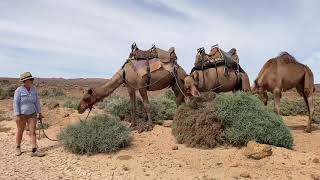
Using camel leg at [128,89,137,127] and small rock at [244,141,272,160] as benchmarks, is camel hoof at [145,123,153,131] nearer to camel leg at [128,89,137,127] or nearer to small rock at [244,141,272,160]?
camel leg at [128,89,137,127]

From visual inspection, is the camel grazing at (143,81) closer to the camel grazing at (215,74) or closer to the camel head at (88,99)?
the camel head at (88,99)

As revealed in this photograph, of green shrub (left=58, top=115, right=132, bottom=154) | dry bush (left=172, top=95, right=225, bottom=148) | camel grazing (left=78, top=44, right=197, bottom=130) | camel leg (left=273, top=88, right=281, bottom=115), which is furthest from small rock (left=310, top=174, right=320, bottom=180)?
camel leg (left=273, top=88, right=281, bottom=115)

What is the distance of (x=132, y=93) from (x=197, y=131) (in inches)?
116

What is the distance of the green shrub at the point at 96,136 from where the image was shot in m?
9.65

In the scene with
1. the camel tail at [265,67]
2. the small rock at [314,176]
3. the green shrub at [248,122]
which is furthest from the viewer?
the camel tail at [265,67]

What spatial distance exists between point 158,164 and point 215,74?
158 inches

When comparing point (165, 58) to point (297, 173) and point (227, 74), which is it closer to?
point (227, 74)

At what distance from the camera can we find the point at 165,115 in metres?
14.0

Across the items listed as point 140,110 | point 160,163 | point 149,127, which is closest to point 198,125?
point 160,163

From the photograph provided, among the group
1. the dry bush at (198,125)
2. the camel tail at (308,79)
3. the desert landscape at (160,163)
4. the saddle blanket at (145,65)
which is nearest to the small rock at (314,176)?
the desert landscape at (160,163)

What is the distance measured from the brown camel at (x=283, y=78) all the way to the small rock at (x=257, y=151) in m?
4.34

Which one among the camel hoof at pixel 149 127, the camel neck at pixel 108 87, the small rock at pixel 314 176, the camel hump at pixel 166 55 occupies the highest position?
the camel hump at pixel 166 55

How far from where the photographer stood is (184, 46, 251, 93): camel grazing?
38.6 ft

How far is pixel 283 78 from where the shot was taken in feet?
43.1
